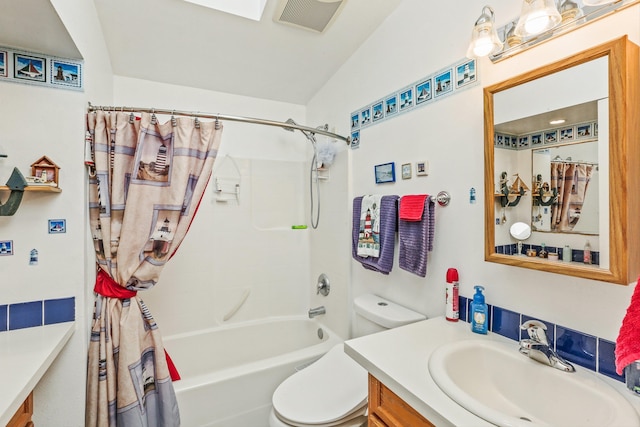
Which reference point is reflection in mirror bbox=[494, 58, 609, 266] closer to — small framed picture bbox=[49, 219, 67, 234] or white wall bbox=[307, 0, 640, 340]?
white wall bbox=[307, 0, 640, 340]

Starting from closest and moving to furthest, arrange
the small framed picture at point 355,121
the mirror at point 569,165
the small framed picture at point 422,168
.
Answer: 1. the mirror at point 569,165
2. the small framed picture at point 422,168
3. the small framed picture at point 355,121

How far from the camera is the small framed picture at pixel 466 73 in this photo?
1.19 m

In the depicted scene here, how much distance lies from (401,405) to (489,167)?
878 mm

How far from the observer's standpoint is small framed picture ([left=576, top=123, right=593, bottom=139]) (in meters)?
0.84

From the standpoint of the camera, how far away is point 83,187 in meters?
1.22

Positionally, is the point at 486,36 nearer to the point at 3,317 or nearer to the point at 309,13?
the point at 309,13

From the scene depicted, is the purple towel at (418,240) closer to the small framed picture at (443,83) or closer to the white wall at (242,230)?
the small framed picture at (443,83)

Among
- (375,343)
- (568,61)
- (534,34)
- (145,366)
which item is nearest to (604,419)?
(375,343)

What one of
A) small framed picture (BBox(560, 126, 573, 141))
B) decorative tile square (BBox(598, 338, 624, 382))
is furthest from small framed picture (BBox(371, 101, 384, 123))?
decorative tile square (BBox(598, 338, 624, 382))

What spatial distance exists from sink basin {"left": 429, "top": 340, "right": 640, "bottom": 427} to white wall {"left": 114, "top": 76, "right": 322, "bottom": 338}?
1722 millimetres

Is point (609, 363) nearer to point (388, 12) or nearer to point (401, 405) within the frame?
point (401, 405)

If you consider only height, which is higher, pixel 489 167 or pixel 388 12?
pixel 388 12

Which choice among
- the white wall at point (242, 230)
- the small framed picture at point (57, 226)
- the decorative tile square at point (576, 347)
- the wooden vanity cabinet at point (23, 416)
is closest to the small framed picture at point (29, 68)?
the small framed picture at point (57, 226)

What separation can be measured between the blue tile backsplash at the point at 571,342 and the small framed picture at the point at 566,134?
0.61 m
